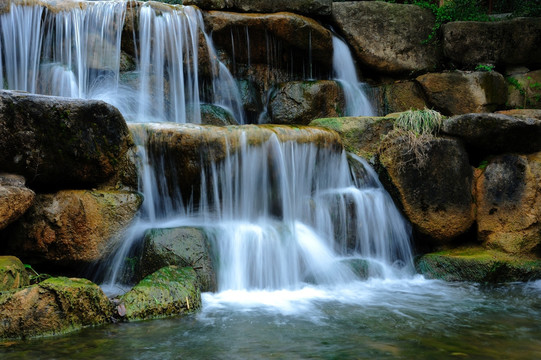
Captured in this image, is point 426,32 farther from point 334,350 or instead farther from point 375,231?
point 334,350

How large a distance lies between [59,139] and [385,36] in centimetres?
880

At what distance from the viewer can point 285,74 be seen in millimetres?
11039

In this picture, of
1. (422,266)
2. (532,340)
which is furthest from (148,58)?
(532,340)

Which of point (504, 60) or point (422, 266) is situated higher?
point (504, 60)

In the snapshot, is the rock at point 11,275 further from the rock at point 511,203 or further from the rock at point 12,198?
the rock at point 511,203

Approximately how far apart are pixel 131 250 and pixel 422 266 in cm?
422

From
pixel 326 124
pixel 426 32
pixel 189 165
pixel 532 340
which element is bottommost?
pixel 532 340

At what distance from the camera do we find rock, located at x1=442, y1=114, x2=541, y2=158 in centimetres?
686

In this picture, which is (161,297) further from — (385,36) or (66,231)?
(385,36)

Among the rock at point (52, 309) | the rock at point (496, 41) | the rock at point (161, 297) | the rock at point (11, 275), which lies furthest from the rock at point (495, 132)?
the rock at point (11, 275)

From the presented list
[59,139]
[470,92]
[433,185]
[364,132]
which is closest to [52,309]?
[59,139]

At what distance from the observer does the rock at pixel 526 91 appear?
1051 centimetres

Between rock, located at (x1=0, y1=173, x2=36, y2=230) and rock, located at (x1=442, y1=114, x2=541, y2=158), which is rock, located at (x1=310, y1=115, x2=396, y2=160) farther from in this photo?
rock, located at (x1=0, y1=173, x2=36, y2=230)

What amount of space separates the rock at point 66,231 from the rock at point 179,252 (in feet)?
1.52
